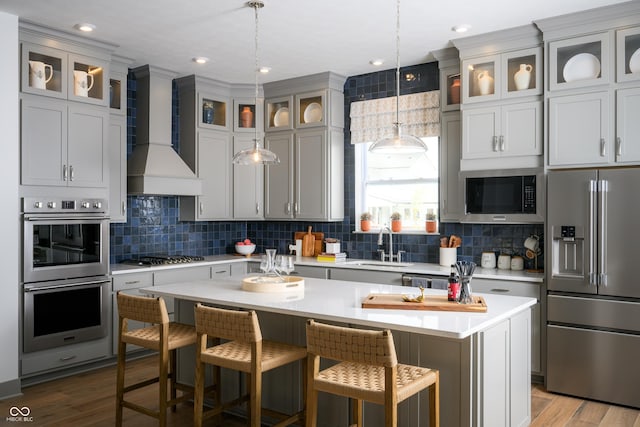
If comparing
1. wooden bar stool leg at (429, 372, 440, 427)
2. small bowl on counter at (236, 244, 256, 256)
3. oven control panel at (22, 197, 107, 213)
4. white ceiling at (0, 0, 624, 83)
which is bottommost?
wooden bar stool leg at (429, 372, 440, 427)

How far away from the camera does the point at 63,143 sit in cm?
448

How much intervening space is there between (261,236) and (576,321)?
3.84m

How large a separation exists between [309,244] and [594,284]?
301 cm

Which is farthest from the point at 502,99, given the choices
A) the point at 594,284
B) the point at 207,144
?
the point at 207,144

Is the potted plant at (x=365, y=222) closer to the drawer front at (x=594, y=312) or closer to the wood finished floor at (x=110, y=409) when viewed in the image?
the drawer front at (x=594, y=312)

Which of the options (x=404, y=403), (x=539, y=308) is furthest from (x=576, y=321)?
(x=404, y=403)

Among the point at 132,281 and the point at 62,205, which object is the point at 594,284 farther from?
the point at 62,205

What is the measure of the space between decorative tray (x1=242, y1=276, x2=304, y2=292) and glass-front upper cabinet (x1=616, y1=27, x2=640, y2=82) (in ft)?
9.07

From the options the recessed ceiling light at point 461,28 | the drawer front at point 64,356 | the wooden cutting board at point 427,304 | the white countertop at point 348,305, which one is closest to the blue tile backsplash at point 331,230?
the recessed ceiling light at point 461,28

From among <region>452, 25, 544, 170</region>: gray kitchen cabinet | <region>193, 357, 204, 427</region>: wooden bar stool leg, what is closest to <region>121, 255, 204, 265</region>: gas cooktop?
<region>193, 357, 204, 427</region>: wooden bar stool leg

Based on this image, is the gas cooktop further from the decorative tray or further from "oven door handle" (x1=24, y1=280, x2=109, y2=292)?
the decorative tray

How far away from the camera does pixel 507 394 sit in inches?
117

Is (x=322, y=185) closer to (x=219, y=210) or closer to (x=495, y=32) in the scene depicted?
(x=219, y=210)

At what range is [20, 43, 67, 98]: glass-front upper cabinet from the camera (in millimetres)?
4230
